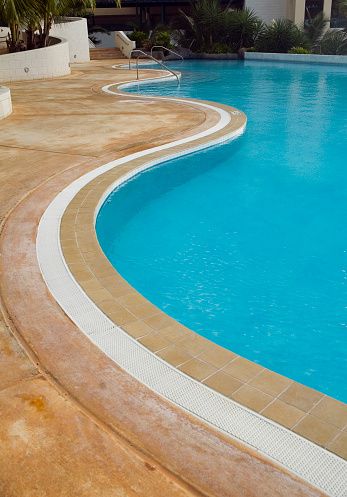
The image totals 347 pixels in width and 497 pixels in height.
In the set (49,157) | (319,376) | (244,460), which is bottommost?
(319,376)

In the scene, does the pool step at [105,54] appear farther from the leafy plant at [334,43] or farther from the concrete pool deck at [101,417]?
the concrete pool deck at [101,417]

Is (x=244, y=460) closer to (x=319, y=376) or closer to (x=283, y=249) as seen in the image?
(x=319, y=376)

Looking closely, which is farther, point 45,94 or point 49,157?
point 45,94

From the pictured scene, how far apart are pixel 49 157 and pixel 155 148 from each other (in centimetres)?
200

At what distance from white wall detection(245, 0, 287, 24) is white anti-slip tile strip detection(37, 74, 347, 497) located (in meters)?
34.2

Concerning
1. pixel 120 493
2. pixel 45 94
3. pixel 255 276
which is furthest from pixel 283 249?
pixel 45 94

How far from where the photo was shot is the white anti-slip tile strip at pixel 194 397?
2436mm

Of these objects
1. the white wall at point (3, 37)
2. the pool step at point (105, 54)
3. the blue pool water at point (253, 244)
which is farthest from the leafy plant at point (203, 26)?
the blue pool water at point (253, 244)

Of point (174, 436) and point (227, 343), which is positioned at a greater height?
point (174, 436)

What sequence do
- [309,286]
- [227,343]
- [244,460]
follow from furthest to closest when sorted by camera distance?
[309,286] < [227,343] < [244,460]

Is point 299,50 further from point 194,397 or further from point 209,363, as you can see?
point 194,397

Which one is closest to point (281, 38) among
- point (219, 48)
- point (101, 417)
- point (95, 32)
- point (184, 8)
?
point (219, 48)

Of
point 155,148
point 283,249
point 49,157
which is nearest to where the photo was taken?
point 283,249

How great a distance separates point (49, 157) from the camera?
8.27m
